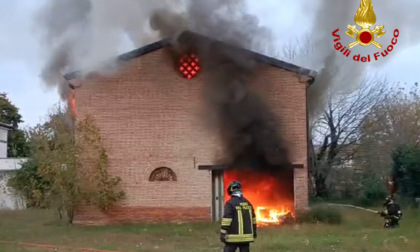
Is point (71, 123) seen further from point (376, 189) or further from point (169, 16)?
point (376, 189)

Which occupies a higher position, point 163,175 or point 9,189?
point 163,175

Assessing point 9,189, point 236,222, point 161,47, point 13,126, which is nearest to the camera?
point 236,222

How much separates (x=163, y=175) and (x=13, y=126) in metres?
36.1

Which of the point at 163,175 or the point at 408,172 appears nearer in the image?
the point at 163,175

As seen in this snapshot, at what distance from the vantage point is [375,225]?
2203 centimetres

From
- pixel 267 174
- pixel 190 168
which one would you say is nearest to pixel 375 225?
pixel 267 174

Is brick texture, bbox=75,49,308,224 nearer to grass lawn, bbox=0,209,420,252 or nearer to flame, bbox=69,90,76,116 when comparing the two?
flame, bbox=69,90,76,116

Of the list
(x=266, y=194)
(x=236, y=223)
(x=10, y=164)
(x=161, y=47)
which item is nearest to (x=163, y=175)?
(x=266, y=194)

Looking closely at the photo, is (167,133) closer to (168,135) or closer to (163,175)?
(168,135)

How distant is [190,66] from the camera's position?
2280cm

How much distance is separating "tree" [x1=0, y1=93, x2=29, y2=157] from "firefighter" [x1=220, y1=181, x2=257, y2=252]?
45.6 m

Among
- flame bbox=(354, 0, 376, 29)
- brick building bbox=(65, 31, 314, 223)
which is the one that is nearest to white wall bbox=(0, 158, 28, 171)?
brick building bbox=(65, 31, 314, 223)

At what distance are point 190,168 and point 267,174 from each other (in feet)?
9.38

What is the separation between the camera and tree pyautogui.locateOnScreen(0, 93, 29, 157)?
177 ft
